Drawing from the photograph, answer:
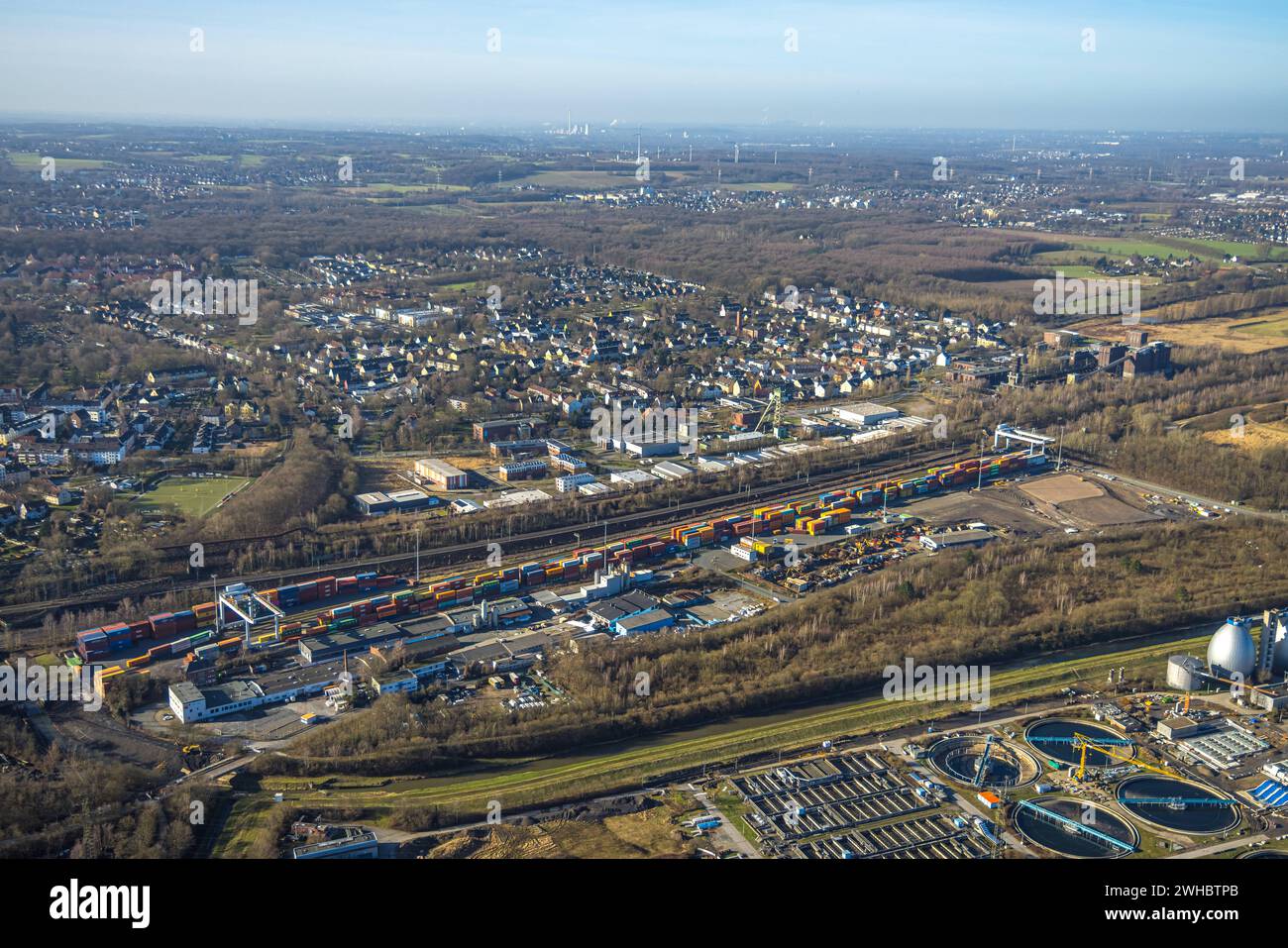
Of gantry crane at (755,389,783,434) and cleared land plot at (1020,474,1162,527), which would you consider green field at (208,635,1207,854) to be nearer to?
cleared land plot at (1020,474,1162,527)

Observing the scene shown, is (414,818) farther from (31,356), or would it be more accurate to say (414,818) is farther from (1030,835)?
(31,356)

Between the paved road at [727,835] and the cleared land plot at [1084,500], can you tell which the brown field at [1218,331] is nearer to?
the cleared land plot at [1084,500]

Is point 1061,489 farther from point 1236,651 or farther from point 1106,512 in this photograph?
point 1236,651

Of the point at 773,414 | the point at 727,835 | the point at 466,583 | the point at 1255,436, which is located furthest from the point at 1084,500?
the point at 727,835

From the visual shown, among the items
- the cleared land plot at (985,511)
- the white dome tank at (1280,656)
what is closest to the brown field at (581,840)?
the white dome tank at (1280,656)

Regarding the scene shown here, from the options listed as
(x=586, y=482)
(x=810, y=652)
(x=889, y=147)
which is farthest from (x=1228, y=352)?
(x=889, y=147)

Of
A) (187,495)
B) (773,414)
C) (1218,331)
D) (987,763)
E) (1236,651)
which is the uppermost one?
(1218,331)
